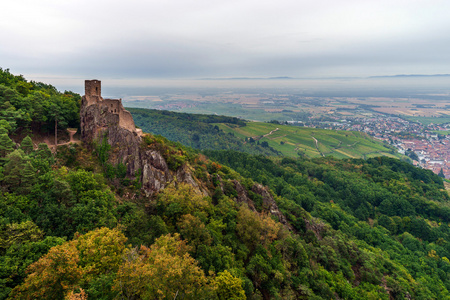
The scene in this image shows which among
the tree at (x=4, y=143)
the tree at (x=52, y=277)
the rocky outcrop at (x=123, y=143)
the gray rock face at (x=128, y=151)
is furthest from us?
the rocky outcrop at (x=123, y=143)

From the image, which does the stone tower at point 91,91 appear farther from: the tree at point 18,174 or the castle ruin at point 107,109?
the tree at point 18,174

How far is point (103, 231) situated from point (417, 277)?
265 ft

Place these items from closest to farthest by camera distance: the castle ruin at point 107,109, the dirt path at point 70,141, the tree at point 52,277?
the tree at point 52,277
the dirt path at point 70,141
the castle ruin at point 107,109

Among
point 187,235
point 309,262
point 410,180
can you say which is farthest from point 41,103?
point 410,180

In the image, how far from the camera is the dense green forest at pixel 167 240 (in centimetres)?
1881

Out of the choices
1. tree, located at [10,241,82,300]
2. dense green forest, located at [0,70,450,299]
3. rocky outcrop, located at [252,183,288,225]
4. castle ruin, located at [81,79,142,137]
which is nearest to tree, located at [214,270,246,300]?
dense green forest, located at [0,70,450,299]

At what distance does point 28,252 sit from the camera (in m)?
20.3

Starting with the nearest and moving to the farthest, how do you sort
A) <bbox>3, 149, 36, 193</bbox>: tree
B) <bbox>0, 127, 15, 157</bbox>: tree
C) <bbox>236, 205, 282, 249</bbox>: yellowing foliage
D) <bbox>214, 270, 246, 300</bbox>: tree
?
1. <bbox>214, 270, 246, 300</bbox>: tree
2. <bbox>3, 149, 36, 193</bbox>: tree
3. <bbox>0, 127, 15, 157</bbox>: tree
4. <bbox>236, 205, 282, 249</bbox>: yellowing foliage

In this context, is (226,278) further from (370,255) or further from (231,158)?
(231,158)

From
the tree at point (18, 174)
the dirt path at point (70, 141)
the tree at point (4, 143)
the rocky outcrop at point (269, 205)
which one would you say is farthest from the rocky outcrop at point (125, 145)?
the rocky outcrop at point (269, 205)

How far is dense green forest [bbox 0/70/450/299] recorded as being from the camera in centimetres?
1881

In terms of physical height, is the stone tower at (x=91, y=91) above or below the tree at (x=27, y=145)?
above

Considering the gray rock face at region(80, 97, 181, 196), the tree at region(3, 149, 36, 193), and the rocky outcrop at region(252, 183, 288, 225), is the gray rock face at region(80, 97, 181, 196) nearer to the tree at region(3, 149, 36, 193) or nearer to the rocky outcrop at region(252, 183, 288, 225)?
the tree at region(3, 149, 36, 193)

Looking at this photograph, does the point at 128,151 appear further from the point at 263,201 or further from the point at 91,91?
the point at 263,201
